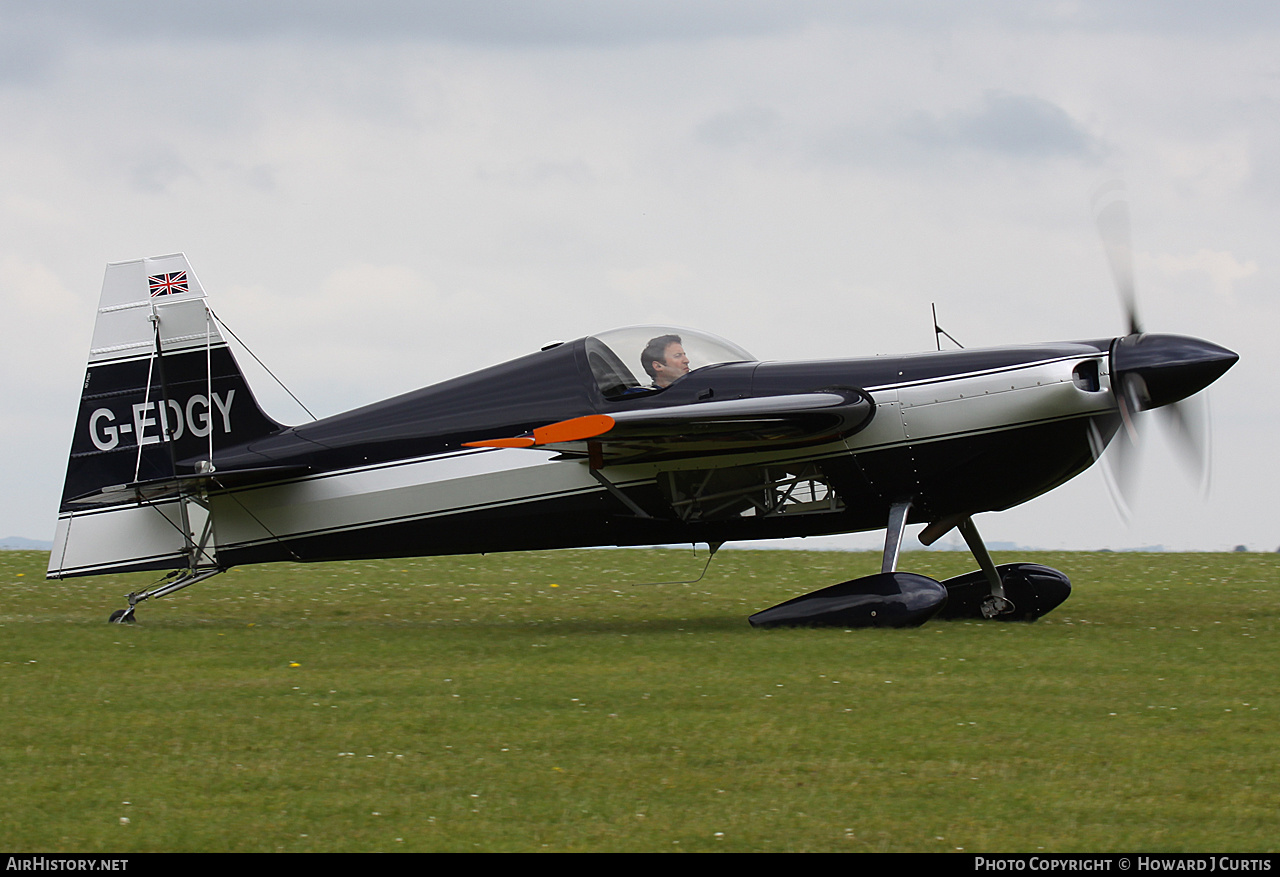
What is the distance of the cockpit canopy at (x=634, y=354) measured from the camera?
44.4 feet

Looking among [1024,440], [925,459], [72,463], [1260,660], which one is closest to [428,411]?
[72,463]

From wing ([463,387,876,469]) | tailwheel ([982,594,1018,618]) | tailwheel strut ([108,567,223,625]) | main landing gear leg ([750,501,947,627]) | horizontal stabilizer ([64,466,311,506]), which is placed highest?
wing ([463,387,876,469])

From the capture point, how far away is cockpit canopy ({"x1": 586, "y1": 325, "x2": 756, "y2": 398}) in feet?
44.4

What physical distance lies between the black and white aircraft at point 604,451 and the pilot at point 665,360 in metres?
0.02

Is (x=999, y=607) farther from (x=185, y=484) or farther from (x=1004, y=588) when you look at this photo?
(x=185, y=484)

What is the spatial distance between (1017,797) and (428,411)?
30.1ft

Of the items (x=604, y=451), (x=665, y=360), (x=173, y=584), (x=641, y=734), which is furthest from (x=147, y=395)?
(x=641, y=734)

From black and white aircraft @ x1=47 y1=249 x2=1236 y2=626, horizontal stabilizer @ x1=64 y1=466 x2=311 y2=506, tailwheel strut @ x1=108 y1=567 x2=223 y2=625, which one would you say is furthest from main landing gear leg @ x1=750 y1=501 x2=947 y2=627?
tailwheel strut @ x1=108 y1=567 x2=223 y2=625

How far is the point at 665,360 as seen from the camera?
44.7 feet

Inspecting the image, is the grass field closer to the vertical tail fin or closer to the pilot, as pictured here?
the vertical tail fin

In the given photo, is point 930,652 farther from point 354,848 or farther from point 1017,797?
point 354,848

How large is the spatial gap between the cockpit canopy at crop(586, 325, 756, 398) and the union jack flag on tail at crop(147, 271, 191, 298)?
5107mm

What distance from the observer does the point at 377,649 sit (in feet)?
39.4
